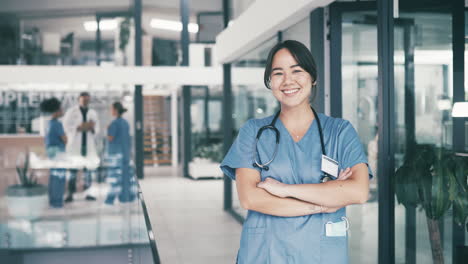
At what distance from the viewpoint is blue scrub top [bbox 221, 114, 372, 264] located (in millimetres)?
1853

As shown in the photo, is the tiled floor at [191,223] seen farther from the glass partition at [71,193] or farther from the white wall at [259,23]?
the white wall at [259,23]

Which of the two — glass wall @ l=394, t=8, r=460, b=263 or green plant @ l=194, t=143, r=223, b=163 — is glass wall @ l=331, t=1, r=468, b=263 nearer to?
glass wall @ l=394, t=8, r=460, b=263

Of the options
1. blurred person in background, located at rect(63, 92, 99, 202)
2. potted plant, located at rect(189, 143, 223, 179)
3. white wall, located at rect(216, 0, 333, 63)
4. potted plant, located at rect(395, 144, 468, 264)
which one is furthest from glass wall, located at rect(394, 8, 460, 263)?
potted plant, located at rect(189, 143, 223, 179)

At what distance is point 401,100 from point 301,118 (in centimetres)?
180

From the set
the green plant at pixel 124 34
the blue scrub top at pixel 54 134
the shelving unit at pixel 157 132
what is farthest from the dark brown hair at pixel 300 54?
→ the shelving unit at pixel 157 132

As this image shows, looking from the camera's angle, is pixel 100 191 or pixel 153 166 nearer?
pixel 100 191

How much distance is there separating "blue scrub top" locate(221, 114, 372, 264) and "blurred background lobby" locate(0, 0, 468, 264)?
377mm

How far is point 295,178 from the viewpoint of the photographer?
1920 mm

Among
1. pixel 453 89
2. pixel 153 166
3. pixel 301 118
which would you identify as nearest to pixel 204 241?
pixel 453 89

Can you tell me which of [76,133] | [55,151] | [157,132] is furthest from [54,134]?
[157,132]

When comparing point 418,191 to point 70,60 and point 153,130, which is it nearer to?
point 70,60

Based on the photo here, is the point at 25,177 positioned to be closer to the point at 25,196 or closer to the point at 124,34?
the point at 25,196

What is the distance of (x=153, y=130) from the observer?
1722 centimetres

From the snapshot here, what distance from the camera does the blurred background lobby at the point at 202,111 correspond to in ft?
10.9
